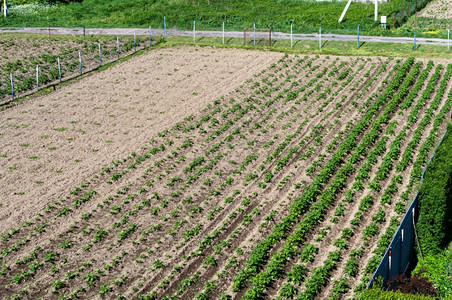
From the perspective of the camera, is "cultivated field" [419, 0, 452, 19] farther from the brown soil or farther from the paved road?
the brown soil

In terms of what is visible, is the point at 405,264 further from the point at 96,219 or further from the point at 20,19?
the point at 20,19

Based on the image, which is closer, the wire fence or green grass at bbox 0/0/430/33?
the wire fence

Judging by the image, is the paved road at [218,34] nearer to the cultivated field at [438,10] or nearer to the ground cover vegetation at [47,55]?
the ground cover vegetation at [47,55]

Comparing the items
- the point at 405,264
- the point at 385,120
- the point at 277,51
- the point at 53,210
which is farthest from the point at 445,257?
the point at 277,51

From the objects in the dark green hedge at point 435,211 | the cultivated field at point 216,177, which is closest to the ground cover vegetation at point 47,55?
the cultivated field at point 216,177

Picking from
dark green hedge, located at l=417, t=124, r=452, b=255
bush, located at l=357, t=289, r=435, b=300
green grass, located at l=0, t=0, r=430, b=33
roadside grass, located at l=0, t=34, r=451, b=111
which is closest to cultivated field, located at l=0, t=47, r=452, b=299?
dark green hedge, located at l=417, t=124, r=452, b=255

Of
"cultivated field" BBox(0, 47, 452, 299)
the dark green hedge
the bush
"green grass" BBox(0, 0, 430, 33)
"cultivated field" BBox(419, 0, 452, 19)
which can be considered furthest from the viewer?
"cultivated field" BBox(419, 0, 452, 19)
